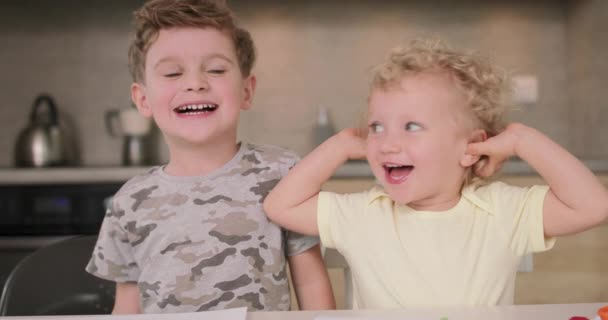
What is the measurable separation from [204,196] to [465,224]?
16.1 inches

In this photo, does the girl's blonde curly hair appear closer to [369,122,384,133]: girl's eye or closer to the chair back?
[369,122,384,133]: girl's eye

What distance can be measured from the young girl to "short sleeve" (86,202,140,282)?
0.91ft

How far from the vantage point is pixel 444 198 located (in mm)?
973

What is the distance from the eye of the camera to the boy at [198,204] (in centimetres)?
98

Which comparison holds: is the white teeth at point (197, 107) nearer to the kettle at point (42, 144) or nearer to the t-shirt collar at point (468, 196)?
the t-shirt collar at point (468, 196)

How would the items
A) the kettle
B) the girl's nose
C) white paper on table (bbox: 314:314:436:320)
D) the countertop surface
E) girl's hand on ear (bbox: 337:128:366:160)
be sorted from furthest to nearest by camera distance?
the kettle → the countertop surface → girl's hand on ear (bbox: 337:128:366:160) → the girl's nose → white paper on table (bbox: 314:314:436:320)

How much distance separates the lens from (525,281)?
2307 mm

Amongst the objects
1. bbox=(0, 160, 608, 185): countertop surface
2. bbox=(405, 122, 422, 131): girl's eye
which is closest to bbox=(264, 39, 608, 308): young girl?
bbox=(405, 122, 422, 131): girl's eye

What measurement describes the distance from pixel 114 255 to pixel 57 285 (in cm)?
20

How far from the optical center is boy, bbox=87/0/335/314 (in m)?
0.98

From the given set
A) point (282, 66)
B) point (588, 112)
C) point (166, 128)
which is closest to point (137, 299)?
point (166, 128)

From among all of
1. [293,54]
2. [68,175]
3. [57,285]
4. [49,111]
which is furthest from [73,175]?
[57,285]

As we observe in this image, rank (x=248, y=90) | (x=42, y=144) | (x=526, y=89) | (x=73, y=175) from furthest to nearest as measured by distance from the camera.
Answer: (x=526, y=89)
(x=42, y=144)
(x=73, y=175)
(x=248, y=90)

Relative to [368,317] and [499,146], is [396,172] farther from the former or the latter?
[368,317]
